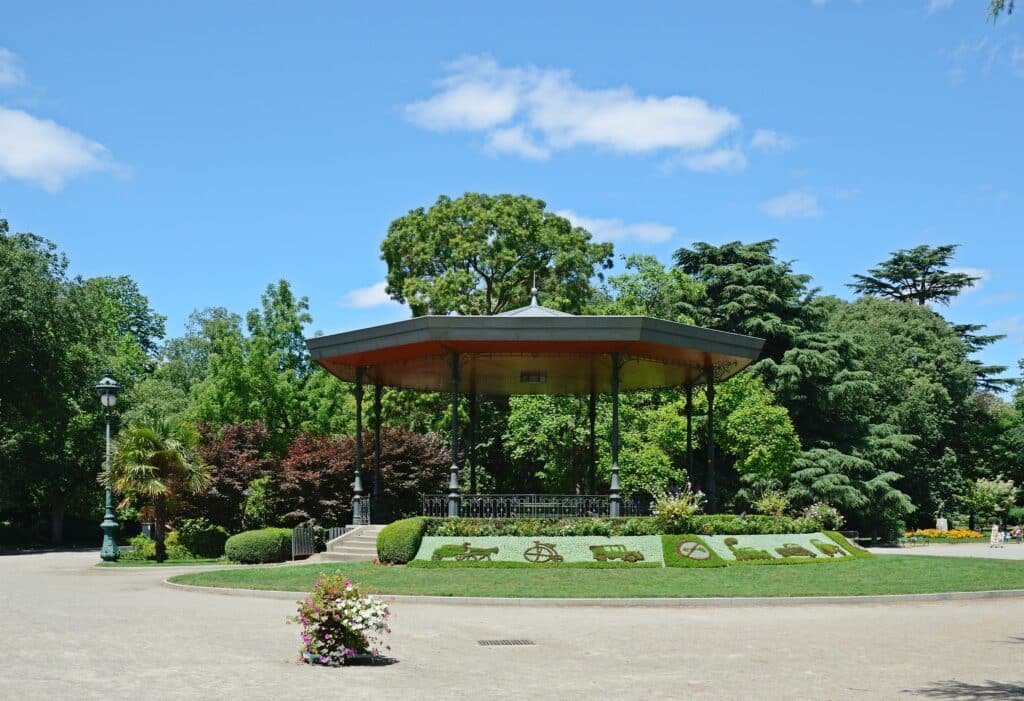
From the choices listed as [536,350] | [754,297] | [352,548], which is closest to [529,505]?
[536,350]

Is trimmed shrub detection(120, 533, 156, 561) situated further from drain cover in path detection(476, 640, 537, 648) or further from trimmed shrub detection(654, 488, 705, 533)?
drain cover in path detection(476, 640, 537, 648)

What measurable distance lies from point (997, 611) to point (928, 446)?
1841 inches

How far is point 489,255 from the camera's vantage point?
4775 centimetres

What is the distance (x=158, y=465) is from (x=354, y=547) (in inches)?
345

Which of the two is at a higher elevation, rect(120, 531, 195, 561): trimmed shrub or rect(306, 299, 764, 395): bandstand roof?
rect(306, 299, 764, 395): bandstand roof

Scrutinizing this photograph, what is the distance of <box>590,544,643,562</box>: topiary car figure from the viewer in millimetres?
25391

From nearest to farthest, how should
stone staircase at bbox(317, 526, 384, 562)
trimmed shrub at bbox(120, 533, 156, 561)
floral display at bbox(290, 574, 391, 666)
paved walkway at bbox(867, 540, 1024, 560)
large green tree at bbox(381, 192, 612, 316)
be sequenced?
1. floral display at bbox(290, 574, 391, 666)
2. stone staircase at bbox(317, 526, 384, 562)
3. trimmed shrub at bbox(120, 533, 156, 561)
4. paved walkway at bbox(867, 540, 1024, 560)
5. large green tree at bbox(381, 192, 612, 316)

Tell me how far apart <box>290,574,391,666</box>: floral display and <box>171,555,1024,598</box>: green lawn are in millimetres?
8217

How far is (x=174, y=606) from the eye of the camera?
18984 millimetres

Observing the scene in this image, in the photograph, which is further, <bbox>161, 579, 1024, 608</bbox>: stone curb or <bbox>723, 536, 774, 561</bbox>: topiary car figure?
<bbox>723, 536, 774, 561</bbox>: topiary car figure

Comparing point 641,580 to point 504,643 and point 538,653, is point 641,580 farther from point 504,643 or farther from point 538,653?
point 538,653

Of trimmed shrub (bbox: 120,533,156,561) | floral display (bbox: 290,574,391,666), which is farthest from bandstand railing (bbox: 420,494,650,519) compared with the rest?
floral display (bbox: 290,574,391,666)

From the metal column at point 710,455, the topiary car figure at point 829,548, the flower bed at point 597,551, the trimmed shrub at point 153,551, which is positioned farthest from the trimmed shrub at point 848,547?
the trimmed shrub at point 153,551

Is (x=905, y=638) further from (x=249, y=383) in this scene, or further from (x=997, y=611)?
(x=249, y=383)
